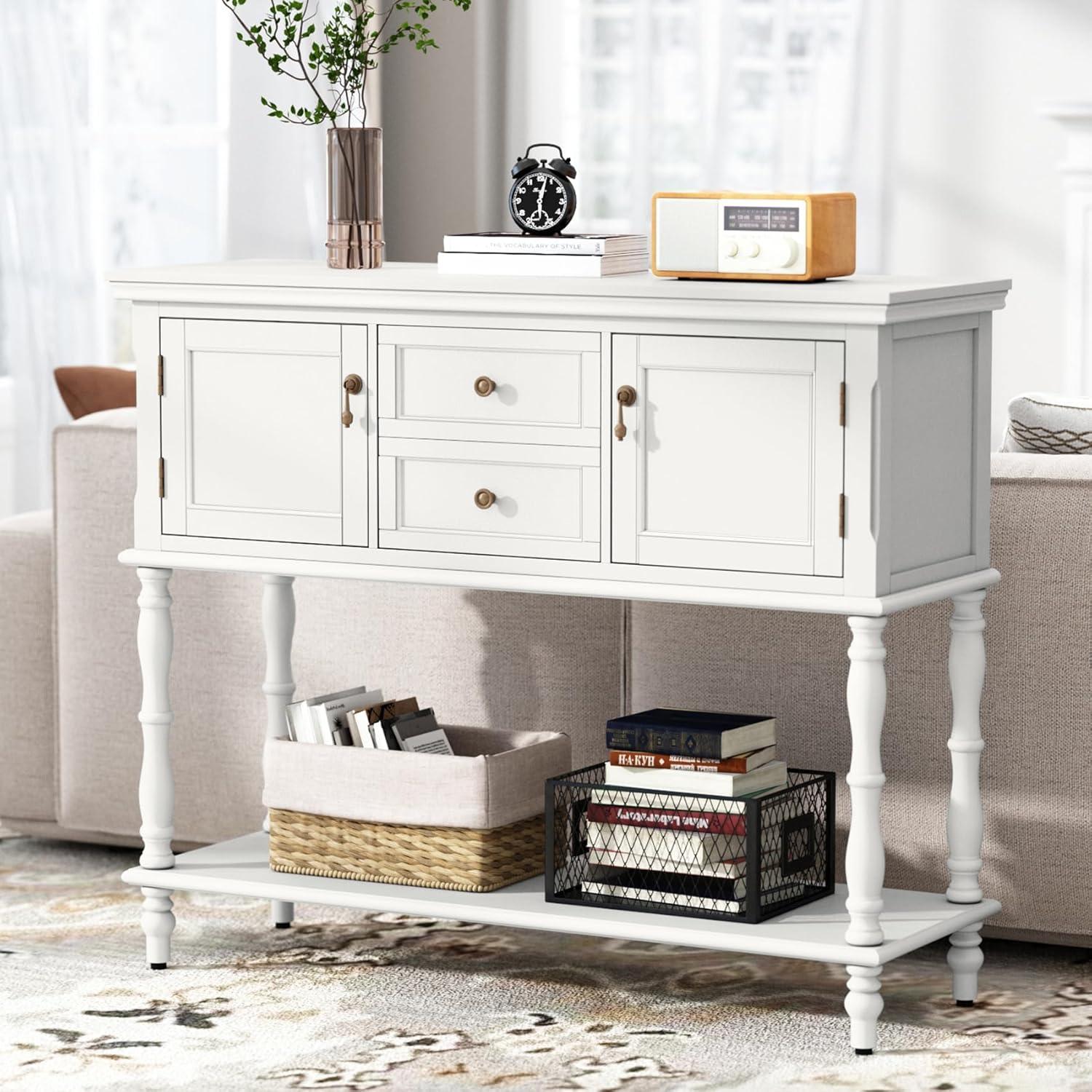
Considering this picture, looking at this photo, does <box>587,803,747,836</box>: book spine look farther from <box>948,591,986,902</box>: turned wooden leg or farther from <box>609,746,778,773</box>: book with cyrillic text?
<box>948,591,986,902</box>: turned wooden leg

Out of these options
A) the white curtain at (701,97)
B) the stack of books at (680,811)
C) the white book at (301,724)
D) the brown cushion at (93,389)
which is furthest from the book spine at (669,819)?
the white curtain at (701,97)

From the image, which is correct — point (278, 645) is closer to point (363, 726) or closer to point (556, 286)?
point (363, 726)

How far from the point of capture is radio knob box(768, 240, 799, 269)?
256 centimetres

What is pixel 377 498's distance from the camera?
279 cm

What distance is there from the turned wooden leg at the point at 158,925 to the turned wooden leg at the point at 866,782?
0.95m

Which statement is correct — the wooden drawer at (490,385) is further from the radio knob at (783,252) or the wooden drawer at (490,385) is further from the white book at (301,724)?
the white book at (301,724)

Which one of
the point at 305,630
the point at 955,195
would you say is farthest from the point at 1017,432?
the point at 955,195

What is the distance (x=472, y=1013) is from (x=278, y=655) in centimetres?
66

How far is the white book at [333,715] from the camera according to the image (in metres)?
3.01

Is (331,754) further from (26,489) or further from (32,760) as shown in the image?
(26,489)

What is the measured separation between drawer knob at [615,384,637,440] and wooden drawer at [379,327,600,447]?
1.2 inches

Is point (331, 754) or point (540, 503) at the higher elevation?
point (540, 503)

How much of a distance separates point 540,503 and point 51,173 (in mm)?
3557

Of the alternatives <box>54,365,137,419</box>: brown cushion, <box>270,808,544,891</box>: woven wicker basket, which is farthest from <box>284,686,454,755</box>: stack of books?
<box>54,365,137,419</box>: brown cushion
